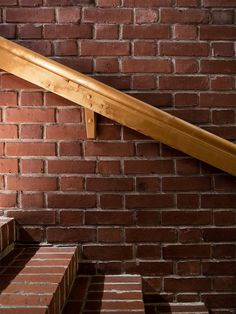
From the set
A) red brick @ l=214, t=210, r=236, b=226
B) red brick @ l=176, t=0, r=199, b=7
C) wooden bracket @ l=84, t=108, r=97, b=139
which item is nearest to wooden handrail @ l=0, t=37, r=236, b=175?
wooden bracket @ l=84, t=108, r=97, b=139

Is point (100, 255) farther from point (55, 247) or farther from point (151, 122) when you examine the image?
point (151, 122)

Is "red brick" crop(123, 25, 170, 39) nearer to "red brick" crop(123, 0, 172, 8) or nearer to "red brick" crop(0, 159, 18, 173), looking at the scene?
"red brick" crop(123, 0, 172, 8)

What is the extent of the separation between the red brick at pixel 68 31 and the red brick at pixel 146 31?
192 millimetres

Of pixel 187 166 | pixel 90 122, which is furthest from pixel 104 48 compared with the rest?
pixel 187 166

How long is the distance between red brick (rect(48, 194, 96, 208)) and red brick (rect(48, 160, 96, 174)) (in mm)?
126

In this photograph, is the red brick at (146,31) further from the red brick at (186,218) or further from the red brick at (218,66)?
the red brick at (186,218)

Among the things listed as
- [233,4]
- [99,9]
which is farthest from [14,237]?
[233,4]

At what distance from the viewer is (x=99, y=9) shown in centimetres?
166

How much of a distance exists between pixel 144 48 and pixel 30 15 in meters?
0.60

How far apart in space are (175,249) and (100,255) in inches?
15.0

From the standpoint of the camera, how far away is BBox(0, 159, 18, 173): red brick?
5.42 ft

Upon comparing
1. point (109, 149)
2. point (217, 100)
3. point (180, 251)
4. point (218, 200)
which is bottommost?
point (180, 251)

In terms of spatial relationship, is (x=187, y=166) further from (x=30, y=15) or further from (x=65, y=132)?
(x=30, y=15)

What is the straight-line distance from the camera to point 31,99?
166 centimetres
